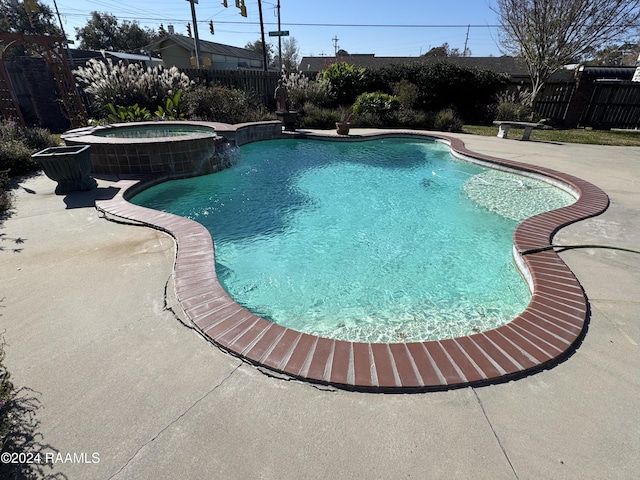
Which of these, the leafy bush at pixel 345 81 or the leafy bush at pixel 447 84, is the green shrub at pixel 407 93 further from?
the leafy bush at pixel 345 81

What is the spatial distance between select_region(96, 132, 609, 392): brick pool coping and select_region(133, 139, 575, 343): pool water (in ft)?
1.65

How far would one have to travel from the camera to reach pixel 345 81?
15.3 meters

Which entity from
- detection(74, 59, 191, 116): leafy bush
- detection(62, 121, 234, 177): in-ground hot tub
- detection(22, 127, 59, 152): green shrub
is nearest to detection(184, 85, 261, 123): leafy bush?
detection(74, 59, 191, 116): leafy bush

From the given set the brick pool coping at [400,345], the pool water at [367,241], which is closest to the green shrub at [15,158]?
the pool water at [367,241]

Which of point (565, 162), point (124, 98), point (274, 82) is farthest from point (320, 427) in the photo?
point (274, 82)

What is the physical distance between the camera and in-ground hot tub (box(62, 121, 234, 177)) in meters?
6.27

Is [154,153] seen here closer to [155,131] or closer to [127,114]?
[155,131]

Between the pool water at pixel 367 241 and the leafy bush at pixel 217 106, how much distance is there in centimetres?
497

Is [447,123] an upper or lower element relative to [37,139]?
upper

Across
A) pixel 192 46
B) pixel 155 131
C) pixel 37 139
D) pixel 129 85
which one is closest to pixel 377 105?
pixel 155 131

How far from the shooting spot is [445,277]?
12.4ft

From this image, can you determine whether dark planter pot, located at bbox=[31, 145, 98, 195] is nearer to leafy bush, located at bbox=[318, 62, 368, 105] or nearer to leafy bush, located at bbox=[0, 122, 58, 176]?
leafy bush, located at bbox=[0, 122, 58, 176]

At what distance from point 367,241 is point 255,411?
3.28 metres

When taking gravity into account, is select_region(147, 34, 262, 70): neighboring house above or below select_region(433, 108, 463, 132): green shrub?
above
